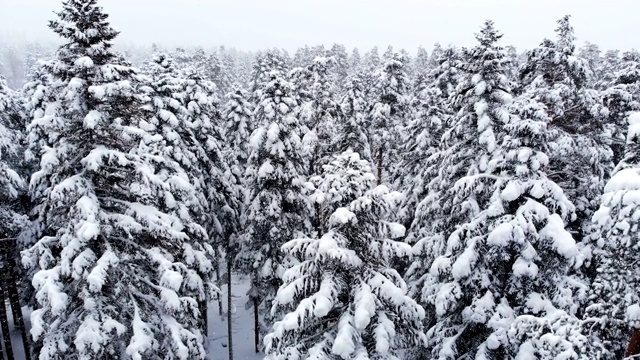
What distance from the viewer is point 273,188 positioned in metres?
23.1

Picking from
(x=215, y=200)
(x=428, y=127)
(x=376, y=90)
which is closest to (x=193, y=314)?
(x=215, y=200)

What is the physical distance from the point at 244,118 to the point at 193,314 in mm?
19015

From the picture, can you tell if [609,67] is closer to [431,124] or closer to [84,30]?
[431,124]

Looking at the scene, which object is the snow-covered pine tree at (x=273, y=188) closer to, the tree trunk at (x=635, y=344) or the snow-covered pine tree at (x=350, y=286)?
the snow-covered pine tree at (x=350, y=286)

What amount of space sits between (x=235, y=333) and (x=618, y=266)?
27790 mm

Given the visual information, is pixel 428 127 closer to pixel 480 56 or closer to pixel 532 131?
pixel 480 56

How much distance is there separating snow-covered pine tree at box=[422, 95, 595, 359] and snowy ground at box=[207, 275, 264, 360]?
17.8 meters

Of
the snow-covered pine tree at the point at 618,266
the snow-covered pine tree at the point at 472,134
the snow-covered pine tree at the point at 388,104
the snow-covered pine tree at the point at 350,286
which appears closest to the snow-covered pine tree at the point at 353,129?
the snow-covered pine tree at the point at 388,104

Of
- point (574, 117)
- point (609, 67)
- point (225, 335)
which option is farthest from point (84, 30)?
point (609, 67)

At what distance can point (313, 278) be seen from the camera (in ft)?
36.1

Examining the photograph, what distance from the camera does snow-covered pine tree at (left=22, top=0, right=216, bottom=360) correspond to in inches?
438

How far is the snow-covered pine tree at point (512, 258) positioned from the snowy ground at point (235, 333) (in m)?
17.8

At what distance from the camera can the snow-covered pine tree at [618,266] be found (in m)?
6.43

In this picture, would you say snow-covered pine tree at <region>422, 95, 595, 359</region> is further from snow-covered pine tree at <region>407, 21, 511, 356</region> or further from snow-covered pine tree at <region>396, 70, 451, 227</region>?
snow-covered pine tree at <region>396, 70, 451, 227</region>
